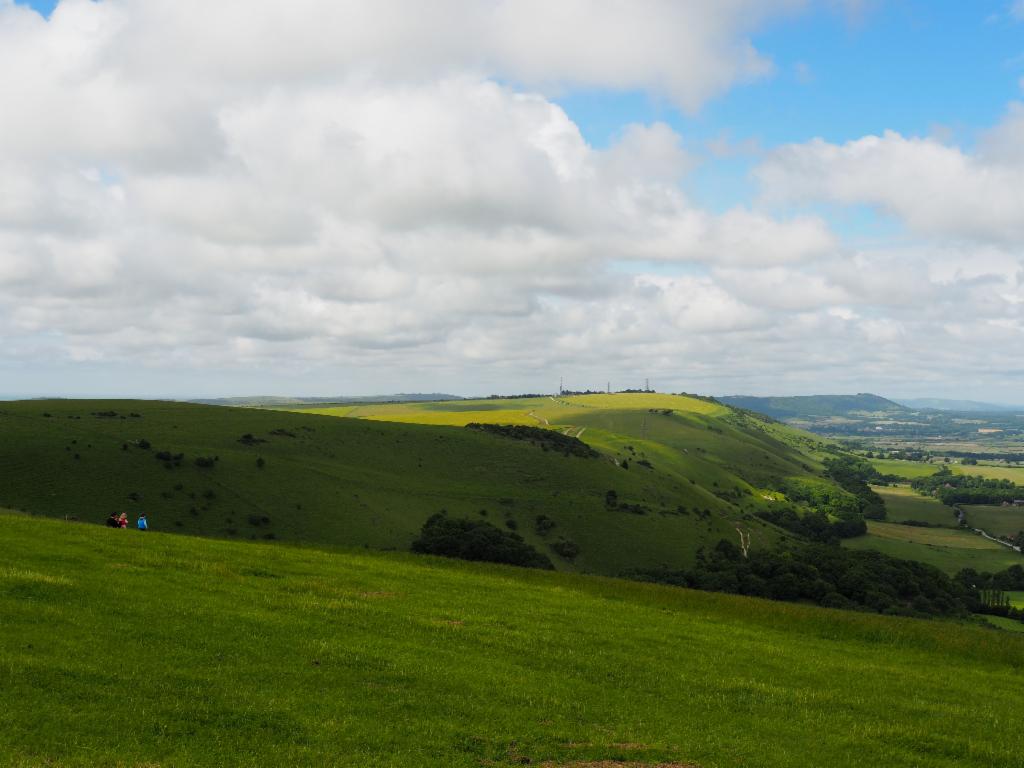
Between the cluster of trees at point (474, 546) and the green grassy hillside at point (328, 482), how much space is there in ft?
57.1

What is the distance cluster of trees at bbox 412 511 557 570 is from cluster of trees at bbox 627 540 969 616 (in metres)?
22.3

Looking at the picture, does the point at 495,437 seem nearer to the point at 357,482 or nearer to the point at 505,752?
the point at 357,482

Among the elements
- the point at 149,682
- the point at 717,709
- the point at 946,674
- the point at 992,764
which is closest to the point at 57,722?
the point at 149,682

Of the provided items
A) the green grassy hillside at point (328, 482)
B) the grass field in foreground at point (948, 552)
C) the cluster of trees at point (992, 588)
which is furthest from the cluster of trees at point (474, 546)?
the grass field in foreground at point (948, 552)

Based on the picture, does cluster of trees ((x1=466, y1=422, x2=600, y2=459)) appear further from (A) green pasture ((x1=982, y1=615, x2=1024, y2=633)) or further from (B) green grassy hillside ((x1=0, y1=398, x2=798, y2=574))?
(A) green pasture ((x1=982, y1=615, x2=1024, y2=633))

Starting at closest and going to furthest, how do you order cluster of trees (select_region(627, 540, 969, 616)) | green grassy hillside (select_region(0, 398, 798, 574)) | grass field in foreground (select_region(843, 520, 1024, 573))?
cluster of trees (select_region(627, 540, 969, 616))
green grassy hillside (select_region(0, 398, 798, 574))
grass field in foreground (select_region(843, 520, 1024, 573))

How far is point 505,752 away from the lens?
15.2 m

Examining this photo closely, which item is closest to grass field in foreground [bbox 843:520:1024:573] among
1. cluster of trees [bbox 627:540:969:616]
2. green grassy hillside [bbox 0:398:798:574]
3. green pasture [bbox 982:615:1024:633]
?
green grassy hillside [bbox 0:398:798:574]

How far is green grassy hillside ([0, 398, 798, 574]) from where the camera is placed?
10325 cm

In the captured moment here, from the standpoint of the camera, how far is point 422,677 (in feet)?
62.1

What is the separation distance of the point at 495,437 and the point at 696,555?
68464 mm

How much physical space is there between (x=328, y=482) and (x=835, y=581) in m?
83.0

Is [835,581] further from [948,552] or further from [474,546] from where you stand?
[948,552]

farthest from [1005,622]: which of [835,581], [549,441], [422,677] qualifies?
[422,677]
